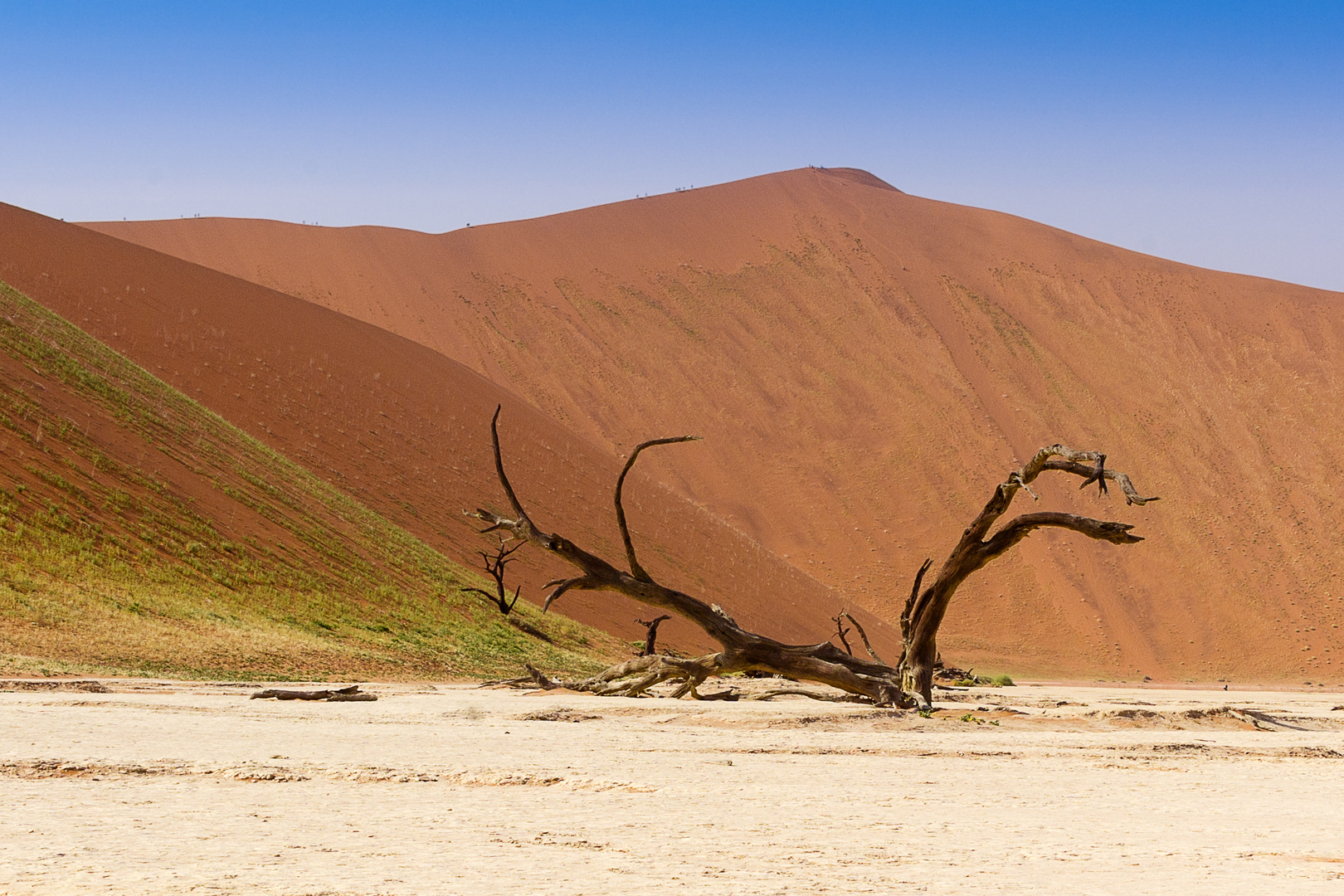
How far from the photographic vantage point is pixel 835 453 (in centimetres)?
5994

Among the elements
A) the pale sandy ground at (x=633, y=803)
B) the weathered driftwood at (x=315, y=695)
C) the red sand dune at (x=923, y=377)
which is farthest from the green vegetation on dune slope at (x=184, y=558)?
the red sand dune at (x=923, y=377)

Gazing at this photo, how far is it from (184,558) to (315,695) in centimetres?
1272

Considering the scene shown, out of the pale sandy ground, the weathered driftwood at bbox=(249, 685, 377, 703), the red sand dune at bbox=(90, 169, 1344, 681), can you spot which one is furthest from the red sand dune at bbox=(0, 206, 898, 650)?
the pale sandy ground

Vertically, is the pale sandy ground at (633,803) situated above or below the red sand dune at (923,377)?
below

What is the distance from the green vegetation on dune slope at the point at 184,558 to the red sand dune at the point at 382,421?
145 inches

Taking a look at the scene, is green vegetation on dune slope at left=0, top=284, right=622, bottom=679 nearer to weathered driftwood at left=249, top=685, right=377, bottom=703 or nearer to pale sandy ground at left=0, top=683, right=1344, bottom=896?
weathered driftwood at left=249, top=685, right=377, bottom=703

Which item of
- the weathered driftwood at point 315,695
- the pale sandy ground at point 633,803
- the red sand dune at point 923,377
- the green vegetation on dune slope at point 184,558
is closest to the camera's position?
the pale sandy ground at point 633,803

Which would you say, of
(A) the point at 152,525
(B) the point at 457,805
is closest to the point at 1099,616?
(A) the point at 152,525

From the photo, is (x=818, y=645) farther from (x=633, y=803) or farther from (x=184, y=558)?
(x=184, y=558)

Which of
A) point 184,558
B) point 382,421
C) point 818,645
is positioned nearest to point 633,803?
point 818,645

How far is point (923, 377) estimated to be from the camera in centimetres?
6431

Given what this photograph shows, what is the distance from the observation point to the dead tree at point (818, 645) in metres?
14.6

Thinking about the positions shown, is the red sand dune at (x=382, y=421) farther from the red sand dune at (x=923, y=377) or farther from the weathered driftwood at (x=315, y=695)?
the weathered driftwood at (x=315, y=695)

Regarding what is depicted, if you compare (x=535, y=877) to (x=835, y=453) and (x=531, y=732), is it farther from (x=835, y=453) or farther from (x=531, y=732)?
(x=835, y=453)
